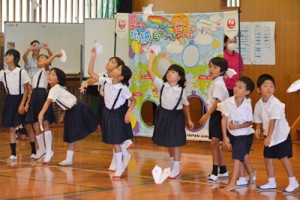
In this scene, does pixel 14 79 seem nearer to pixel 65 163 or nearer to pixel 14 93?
pixel 14 93

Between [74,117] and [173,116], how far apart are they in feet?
4.22

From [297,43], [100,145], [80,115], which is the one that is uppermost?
[297,43]

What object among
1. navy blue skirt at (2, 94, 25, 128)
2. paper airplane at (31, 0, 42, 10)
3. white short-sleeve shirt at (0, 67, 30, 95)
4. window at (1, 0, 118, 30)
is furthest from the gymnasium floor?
window at (1, 0, 118, 30)

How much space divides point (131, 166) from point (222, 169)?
1.15 m

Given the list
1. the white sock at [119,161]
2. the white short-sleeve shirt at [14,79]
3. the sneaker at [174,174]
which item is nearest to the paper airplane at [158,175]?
the sneaker at [174,174]

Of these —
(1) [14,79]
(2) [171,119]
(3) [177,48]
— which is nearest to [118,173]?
(2) [171,119]

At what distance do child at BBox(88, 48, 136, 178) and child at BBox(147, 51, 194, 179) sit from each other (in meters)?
0.29

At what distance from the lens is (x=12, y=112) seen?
7523 millimetres

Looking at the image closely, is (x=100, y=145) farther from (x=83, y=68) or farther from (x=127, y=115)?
(x=127, y=115)

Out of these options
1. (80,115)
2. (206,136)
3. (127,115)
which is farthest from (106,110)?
(206,136)

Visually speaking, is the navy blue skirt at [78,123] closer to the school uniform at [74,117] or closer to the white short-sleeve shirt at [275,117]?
the school uniform at [74,117]

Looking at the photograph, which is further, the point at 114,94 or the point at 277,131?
the point at 114,94

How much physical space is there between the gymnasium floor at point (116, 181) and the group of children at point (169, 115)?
6.4 inches

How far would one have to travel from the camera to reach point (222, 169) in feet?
20.9
